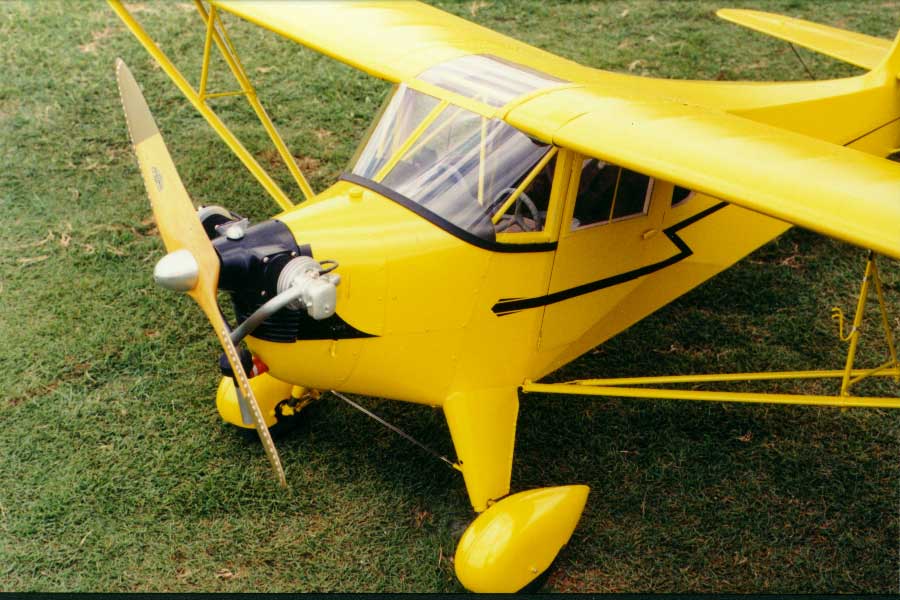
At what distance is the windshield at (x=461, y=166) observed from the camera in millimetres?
3805

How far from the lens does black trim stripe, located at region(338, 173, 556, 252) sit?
12.3 ft

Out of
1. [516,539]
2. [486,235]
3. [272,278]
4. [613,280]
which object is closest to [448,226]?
[486,235]

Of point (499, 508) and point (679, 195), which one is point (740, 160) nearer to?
point (679, 195)

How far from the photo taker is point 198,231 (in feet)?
11.0

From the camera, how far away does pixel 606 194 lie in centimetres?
416

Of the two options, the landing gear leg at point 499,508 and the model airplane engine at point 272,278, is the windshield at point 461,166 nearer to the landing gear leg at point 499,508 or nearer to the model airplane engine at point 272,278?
the model airplane engine at point 272,278

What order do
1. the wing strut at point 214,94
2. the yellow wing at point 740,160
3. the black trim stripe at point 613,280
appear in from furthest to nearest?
the wing strut at point 214,94
the black trim stripe at point 613,280
the yellow wing at point 740,160

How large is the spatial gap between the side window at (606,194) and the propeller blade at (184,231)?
1649 mm

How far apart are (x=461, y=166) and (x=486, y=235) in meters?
0.33

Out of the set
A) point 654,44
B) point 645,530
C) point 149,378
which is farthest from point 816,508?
point 654,44

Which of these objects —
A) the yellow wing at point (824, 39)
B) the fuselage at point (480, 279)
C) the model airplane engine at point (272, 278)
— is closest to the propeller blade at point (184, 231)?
the model airplane engine at point (272, 278)

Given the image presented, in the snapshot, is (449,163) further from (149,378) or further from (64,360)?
(64,360)

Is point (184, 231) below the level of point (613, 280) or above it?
above

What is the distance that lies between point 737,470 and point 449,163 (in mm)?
2255
